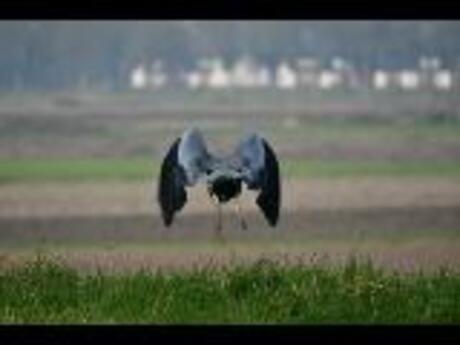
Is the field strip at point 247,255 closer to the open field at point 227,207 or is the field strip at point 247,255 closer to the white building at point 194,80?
the open field at point 227,207

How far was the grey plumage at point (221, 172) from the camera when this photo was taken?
35.8 ft

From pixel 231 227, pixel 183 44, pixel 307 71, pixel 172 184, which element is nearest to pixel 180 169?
pixel 172 184

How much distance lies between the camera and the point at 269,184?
10977 mm

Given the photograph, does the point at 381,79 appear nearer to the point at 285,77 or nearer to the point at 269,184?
the point at 285,77

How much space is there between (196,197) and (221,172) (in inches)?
10.7

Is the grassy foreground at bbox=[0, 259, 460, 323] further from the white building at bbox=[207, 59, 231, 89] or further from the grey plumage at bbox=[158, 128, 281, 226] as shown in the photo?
the white building at bbox=[207, 59, 231, 89]

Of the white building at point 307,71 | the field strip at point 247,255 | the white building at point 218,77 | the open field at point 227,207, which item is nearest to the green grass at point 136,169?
the open field at point 227,207

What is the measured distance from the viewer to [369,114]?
11.4 meters

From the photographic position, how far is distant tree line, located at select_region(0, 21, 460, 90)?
10992 mm

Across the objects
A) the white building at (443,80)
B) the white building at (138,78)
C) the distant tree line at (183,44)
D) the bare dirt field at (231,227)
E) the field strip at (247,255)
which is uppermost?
the distant tree line at (183,44)

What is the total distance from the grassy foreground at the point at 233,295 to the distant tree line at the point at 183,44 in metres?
1.51

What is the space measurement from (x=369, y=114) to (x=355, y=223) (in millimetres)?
895

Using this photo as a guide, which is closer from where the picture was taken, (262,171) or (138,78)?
(262,171)

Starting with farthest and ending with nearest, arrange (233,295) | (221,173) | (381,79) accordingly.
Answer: (381,79) → (221,173) → (233,295)
